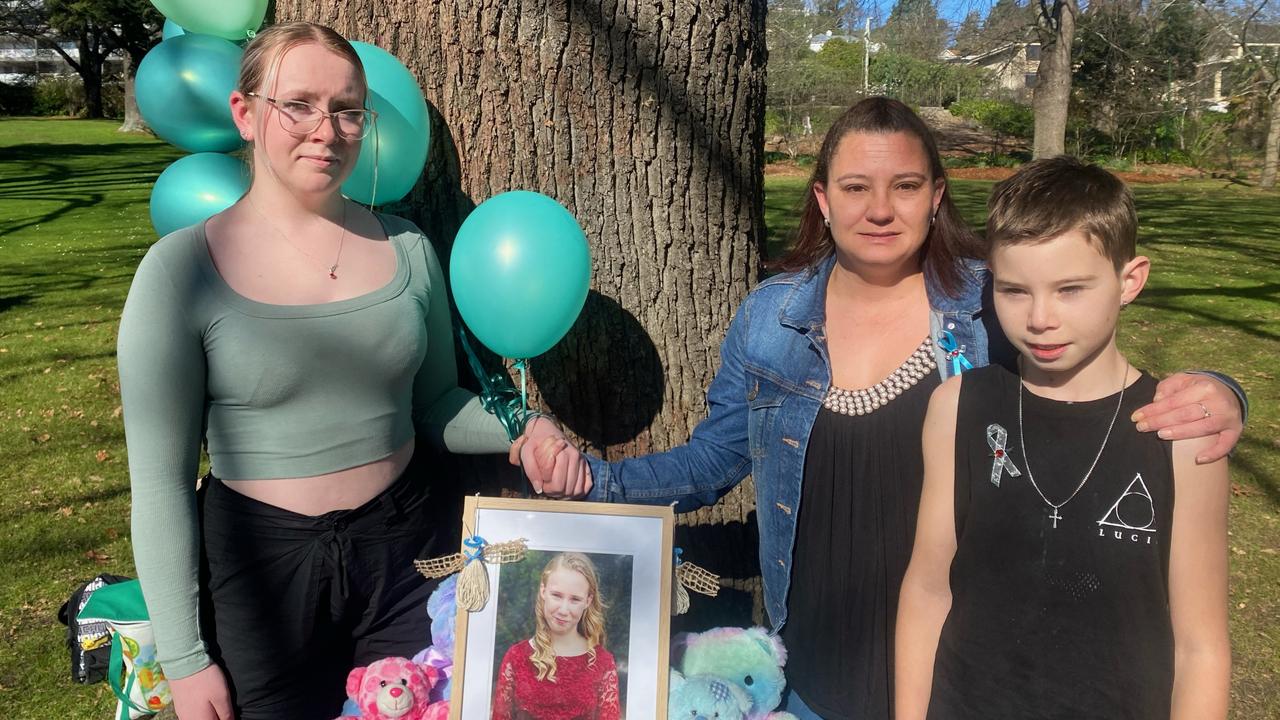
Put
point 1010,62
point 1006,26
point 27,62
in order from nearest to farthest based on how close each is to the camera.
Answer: point 1010,62
point 1006,26
point 27,62

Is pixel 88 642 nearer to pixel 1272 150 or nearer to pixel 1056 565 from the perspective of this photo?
pixel 1056 565

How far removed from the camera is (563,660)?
5.90 feet

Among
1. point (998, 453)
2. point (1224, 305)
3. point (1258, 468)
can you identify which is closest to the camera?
point (998, 453)

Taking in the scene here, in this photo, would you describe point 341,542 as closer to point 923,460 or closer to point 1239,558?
point 923,460

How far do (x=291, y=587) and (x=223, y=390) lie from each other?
17.6 inches

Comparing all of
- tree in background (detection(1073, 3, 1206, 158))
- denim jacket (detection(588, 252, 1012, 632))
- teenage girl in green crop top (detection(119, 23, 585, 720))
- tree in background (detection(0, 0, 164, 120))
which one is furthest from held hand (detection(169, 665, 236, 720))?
tree in background (detection(0, 0, 164, 120))

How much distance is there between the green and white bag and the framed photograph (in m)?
1.04

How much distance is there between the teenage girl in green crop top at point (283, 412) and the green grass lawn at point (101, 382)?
1.93 metres

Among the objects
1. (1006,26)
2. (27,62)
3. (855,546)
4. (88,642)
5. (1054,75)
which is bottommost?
(88,642)

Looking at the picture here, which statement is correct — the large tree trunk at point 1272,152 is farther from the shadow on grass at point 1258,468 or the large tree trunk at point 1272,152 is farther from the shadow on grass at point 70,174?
the shadow on grass at point 70,174

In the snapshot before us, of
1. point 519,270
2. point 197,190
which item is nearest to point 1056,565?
point 519,270

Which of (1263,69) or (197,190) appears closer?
(197,190)

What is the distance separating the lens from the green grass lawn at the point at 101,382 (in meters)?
3.65

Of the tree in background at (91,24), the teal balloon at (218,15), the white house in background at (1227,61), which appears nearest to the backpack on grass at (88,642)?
the teal balloon at (218,15)
